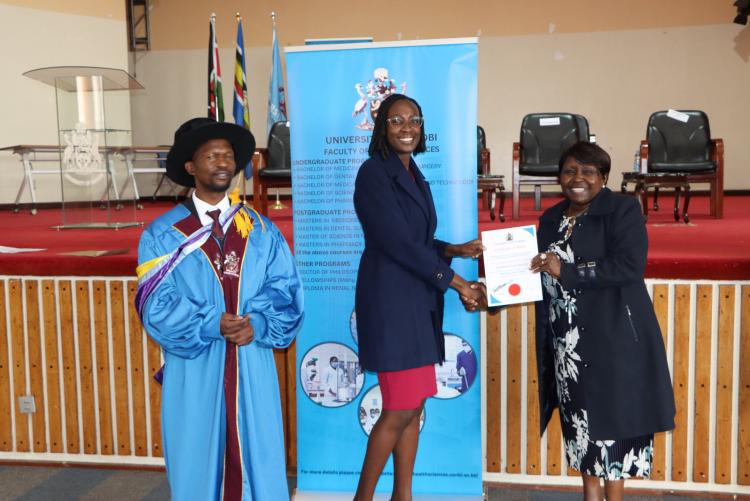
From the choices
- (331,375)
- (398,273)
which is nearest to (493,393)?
(331,375)

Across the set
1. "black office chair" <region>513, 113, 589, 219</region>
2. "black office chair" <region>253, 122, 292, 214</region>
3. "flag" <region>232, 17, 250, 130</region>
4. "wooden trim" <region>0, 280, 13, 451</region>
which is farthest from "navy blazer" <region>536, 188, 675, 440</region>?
"flag" <region>232, 17, 250, 130</region>

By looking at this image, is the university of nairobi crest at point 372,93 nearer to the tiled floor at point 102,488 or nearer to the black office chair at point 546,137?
the tiled floor at point 102,488

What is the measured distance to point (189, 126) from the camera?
198 centimetres

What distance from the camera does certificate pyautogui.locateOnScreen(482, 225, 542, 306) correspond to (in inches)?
90.0

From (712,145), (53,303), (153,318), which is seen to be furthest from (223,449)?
(712,145)

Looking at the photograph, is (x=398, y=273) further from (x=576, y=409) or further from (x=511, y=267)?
(x=576, y=409)

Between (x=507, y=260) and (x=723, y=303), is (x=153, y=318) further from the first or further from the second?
(x=723, y=303)


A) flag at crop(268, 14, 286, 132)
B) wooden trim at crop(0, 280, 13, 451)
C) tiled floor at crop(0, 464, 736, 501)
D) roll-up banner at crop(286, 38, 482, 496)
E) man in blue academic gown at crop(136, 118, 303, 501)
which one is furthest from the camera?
flag at crop(268, 14, 286, 132)

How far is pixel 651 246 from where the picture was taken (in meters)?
3.70

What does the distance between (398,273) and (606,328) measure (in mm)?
683

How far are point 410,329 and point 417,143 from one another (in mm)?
633

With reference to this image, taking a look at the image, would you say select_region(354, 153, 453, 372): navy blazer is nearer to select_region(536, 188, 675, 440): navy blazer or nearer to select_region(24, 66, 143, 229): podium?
select_region(536, 188, 675, 440): navy blazer

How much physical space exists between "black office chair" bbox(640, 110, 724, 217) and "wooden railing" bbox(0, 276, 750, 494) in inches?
137

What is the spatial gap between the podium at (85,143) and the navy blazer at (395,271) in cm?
440
